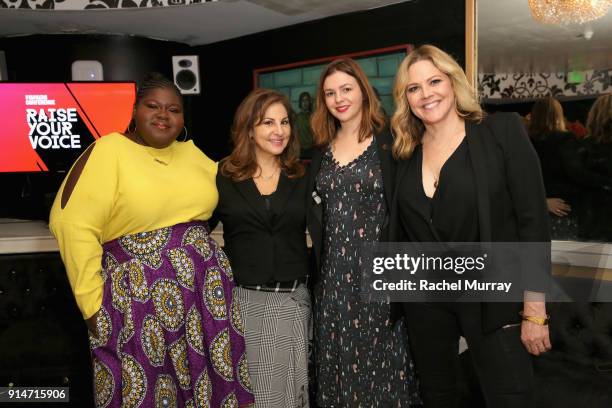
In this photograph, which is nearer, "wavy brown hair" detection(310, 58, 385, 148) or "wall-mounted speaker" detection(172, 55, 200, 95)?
"wavy brown hair" detection(310, 58, 385, 148)

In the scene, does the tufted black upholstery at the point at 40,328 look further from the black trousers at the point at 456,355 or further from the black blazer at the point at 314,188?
the black trousers at the point at 456,355

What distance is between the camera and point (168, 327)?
6.02ft

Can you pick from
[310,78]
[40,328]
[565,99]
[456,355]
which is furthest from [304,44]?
[456,355]

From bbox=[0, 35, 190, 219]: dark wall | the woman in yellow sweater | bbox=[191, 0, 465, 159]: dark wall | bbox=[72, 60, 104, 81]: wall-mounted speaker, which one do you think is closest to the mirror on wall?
bbox=[191, 0, 465, 159]: dark wall

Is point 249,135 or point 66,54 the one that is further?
point 66,54

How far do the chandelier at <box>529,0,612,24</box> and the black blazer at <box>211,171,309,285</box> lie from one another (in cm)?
165

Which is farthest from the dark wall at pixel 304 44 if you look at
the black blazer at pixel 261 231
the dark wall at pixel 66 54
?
the black blazer at pixel 261 231

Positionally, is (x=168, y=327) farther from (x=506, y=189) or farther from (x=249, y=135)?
Result: (x=506, y=189)

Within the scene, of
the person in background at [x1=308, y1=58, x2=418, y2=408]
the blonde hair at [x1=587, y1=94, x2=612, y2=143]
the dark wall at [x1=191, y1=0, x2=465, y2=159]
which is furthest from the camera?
the dark wall at [x1=191, y1=0, x2=465, y2=159]

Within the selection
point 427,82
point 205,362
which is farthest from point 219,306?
point 427,82

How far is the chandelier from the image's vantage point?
2.37m

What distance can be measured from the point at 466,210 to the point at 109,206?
122 cm

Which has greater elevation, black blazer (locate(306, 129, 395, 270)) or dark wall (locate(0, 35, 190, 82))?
dark wall (locate(0, 35, 190, 82))

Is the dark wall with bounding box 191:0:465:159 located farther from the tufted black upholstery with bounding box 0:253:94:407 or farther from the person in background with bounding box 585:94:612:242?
the tufted black upholstery with bounding box 0:253:94:407
